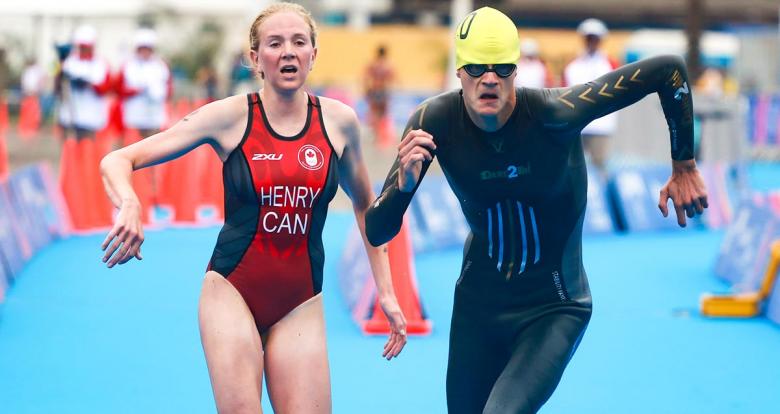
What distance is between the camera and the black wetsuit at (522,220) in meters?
4.50

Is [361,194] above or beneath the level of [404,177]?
beneath

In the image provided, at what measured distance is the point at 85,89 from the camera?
1667 centimetres

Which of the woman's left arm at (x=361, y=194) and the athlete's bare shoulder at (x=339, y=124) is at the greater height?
the athlete's bare shoulder at (x=339, y=124)

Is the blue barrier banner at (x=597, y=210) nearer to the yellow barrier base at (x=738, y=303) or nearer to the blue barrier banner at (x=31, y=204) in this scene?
the yellow barrier base at (x=738, y=303)

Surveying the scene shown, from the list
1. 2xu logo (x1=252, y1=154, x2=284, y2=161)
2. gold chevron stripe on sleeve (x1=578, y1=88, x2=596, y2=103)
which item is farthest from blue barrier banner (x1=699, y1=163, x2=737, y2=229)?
2xu logo (x1=252, y1=154, x2=284, y2=161)

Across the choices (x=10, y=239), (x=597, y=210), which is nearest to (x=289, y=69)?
(x=10, y=239)

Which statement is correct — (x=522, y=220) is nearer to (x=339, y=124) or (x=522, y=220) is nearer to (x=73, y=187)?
(x=339, y=124)

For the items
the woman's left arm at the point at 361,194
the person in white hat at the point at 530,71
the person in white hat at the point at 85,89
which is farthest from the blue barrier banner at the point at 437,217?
the woman's left arm at the point at 361,194

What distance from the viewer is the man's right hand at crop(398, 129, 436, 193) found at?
4.30 meters

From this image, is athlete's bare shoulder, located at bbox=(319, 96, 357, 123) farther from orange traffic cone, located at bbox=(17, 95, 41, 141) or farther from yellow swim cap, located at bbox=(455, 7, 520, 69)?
orange traffic cone, located at bbox=(17, 95, 41, 141)

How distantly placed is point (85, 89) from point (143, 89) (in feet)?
2.85

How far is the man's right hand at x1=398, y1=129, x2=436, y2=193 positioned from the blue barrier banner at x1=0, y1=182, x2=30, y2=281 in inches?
297

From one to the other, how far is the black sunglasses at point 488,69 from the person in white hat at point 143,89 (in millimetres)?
12692

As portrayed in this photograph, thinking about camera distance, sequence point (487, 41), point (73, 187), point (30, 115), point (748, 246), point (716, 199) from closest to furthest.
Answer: point (487, 41) < point (748, 246) < point (73, 187) < point (716, 199) < point (30, 115)
